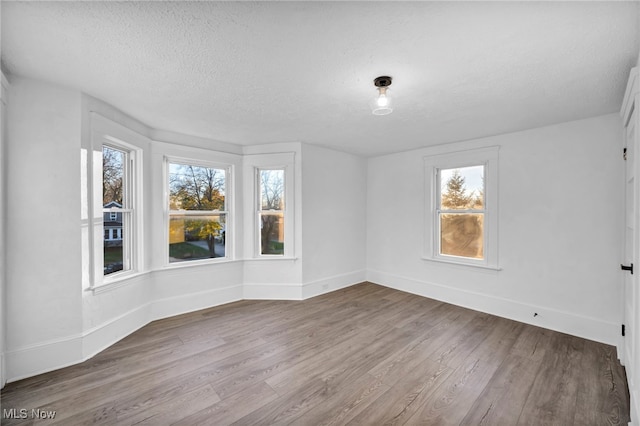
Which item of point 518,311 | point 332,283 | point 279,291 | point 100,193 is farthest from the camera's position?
point 332,283

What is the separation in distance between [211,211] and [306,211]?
4.63ft

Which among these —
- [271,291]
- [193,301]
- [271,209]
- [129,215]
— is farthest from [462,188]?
[129,215]

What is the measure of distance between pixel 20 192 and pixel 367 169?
4575mm

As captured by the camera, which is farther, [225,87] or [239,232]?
[239,232]

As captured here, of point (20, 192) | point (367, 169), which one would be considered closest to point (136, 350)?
point (20, 192)

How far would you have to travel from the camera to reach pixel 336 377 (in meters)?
2.24

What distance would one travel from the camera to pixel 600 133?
2.86 metres

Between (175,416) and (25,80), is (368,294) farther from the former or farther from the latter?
(25,80)

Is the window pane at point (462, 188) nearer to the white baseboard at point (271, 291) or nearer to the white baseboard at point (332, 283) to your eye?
the white baseboard at point (332, 283)

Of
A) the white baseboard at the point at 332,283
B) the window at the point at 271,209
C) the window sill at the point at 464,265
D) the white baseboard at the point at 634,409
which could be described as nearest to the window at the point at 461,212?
the window sill at the point at 464,265

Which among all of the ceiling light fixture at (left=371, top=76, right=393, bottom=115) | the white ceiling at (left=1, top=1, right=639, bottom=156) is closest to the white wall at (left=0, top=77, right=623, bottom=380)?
the white ceiling at (left=1, top=1, right=639, bottom=156)

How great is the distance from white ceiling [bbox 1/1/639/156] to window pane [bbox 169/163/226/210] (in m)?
0.97

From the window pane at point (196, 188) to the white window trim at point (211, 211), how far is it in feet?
0.18

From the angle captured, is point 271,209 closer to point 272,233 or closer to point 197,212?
point 272,233
